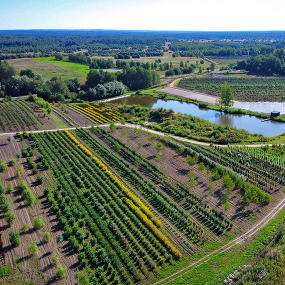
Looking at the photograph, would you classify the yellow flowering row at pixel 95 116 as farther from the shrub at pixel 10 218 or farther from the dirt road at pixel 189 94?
the shrub at pixel 10 218

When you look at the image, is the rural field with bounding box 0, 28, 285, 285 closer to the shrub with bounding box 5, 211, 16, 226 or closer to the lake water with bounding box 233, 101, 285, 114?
the shrub with bounding box 5, 211, 16, 226

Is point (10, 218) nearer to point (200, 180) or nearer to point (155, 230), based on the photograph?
point (155, 230)

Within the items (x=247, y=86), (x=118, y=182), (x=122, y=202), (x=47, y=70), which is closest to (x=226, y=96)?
(x=247, y=86)

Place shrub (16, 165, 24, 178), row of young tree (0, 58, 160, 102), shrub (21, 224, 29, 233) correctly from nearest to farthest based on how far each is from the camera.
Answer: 1. shrub (21, 224, 29, 233)
2. shrub (16, 165, 24, 178)
3. row of young tree (0, 58, 160, 102)

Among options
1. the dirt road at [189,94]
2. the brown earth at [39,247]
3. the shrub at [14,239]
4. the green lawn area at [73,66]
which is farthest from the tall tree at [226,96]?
the green lawn area at [73,66]

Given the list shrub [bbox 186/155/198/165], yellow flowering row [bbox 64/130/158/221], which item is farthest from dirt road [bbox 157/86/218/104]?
yellow flowering row [bbox 64/130/158/221]

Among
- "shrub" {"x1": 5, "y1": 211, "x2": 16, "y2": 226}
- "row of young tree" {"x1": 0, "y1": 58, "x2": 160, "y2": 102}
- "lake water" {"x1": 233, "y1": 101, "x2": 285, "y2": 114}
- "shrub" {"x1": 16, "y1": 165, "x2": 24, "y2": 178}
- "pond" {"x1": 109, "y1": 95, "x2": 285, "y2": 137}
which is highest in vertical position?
"row of young tree" {"x1": 0, "y1": 58, "x2": 160, "y2": 102}

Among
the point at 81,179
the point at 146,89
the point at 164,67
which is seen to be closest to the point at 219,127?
the point at 81,179
